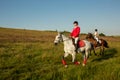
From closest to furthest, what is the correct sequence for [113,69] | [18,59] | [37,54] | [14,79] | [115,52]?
[14,79] < [113,69] < [18,59] < [37,54] < [115,52]

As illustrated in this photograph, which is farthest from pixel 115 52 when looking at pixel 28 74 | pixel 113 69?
pixel 28 74

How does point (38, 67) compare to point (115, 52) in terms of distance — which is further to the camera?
point (115, 52)

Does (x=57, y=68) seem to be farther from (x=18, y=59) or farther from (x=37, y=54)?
(x=37, y=54)

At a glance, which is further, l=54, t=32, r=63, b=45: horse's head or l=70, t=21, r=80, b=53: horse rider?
l=70, t=21, r=80, b=53: horse rider

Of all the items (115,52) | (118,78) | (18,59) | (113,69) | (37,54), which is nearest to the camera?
(118,78)

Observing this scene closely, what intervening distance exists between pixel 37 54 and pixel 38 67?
4.41m

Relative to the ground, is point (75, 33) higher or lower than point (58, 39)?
higher

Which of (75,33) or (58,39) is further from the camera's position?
(75,33)

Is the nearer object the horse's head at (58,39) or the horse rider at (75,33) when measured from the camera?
the horse's head at (58,39)

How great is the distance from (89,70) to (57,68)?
2200 mm

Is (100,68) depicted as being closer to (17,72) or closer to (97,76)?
(97,76)

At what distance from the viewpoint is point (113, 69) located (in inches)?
622

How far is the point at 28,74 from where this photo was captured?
13305 mm

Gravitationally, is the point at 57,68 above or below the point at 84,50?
below
